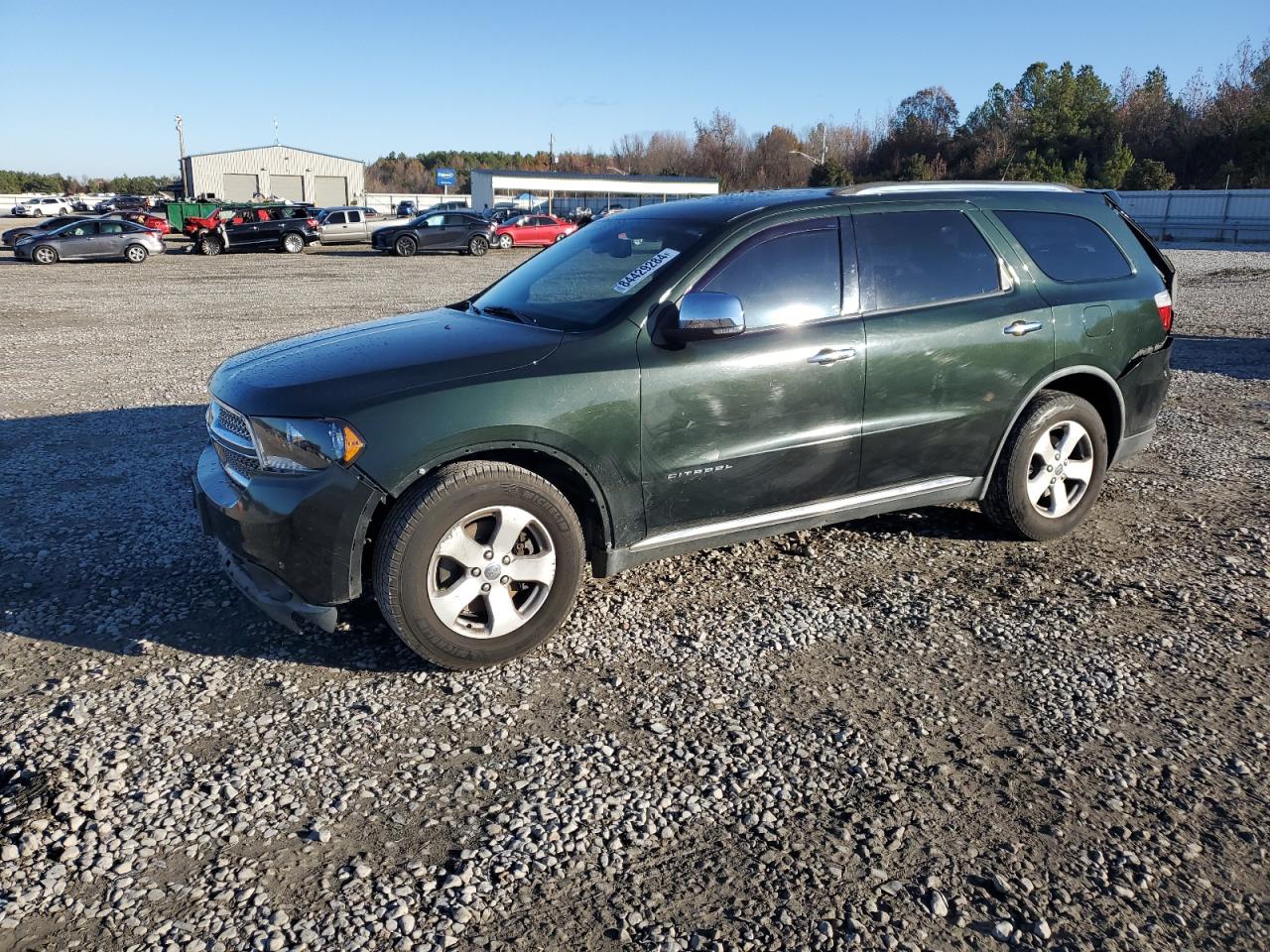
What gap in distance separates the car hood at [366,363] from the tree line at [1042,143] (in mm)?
34664

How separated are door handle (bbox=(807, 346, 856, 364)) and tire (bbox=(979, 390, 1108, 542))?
119cm

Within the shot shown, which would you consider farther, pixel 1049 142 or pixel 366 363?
pixel 1049 142

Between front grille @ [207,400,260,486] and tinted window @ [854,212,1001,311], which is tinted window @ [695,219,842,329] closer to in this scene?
tinted window @ [854,212,1001,311]

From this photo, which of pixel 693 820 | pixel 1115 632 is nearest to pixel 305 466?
pixel 693 820

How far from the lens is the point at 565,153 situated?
140 m

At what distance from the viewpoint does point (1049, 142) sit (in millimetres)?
63281

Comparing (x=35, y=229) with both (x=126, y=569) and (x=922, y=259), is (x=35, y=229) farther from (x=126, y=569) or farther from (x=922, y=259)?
(x=922, y=259)

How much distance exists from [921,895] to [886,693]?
1108 millimetres

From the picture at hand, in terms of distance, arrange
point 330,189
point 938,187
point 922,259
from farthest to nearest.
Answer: point 330,189 → point 938,187 → point 922,259

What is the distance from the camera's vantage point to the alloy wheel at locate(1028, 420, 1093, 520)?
501 centimetres

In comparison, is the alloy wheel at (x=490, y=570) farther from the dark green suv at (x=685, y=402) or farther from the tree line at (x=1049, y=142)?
the tree line at (x=1049, y=142)

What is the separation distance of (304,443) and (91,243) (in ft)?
97.1

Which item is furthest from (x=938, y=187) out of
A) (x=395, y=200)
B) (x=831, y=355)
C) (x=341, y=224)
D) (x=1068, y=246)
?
(x=395, y=200)

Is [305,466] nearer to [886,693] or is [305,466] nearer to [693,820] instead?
[693,820]
